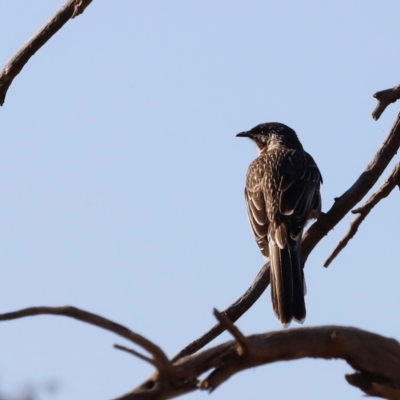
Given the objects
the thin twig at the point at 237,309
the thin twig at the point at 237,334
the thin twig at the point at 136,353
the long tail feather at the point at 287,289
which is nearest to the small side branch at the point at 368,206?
the thin twig at the point at 237,309

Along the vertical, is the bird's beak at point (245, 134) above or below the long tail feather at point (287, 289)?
above

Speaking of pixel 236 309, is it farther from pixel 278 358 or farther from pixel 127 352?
pixel 127 352

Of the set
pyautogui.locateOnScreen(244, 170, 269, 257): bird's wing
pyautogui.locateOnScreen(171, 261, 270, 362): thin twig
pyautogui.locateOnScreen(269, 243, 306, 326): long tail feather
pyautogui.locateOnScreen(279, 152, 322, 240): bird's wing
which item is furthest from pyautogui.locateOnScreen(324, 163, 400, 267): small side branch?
pyautogui.locateOnScreen(244, 170, 269, 257): bird's wing

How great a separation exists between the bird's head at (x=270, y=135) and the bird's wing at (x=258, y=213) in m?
1.33

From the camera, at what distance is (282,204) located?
923cm

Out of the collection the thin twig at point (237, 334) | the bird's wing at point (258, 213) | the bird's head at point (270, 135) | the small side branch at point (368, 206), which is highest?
the bird's head at point (270, 135)

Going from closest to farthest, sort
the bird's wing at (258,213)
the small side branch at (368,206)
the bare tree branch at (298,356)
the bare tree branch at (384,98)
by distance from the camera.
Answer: the bare tree branch at (298,356) → the bare tree branch at (384,98) → the small side branch at (368,206) → the bird's wing at (258,213)

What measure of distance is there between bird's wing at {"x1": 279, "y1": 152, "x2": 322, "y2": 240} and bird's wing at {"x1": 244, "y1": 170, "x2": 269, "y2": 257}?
205mm

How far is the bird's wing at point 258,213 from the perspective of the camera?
8872 millimetres

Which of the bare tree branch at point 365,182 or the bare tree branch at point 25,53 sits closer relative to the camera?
the bare tree branch at point 25,53

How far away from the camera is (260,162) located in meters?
10.5

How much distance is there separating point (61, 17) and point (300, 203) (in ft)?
13.5

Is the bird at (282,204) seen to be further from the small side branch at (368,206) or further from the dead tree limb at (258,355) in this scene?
the dead tree limb at (258,355)

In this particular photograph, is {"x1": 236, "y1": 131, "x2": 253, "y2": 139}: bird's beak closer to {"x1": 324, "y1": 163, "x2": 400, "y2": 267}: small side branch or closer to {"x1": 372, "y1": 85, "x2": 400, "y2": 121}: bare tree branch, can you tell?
{"x1": 324, "y1": 163, "x2": 400, "y2": 267}: small side branch
